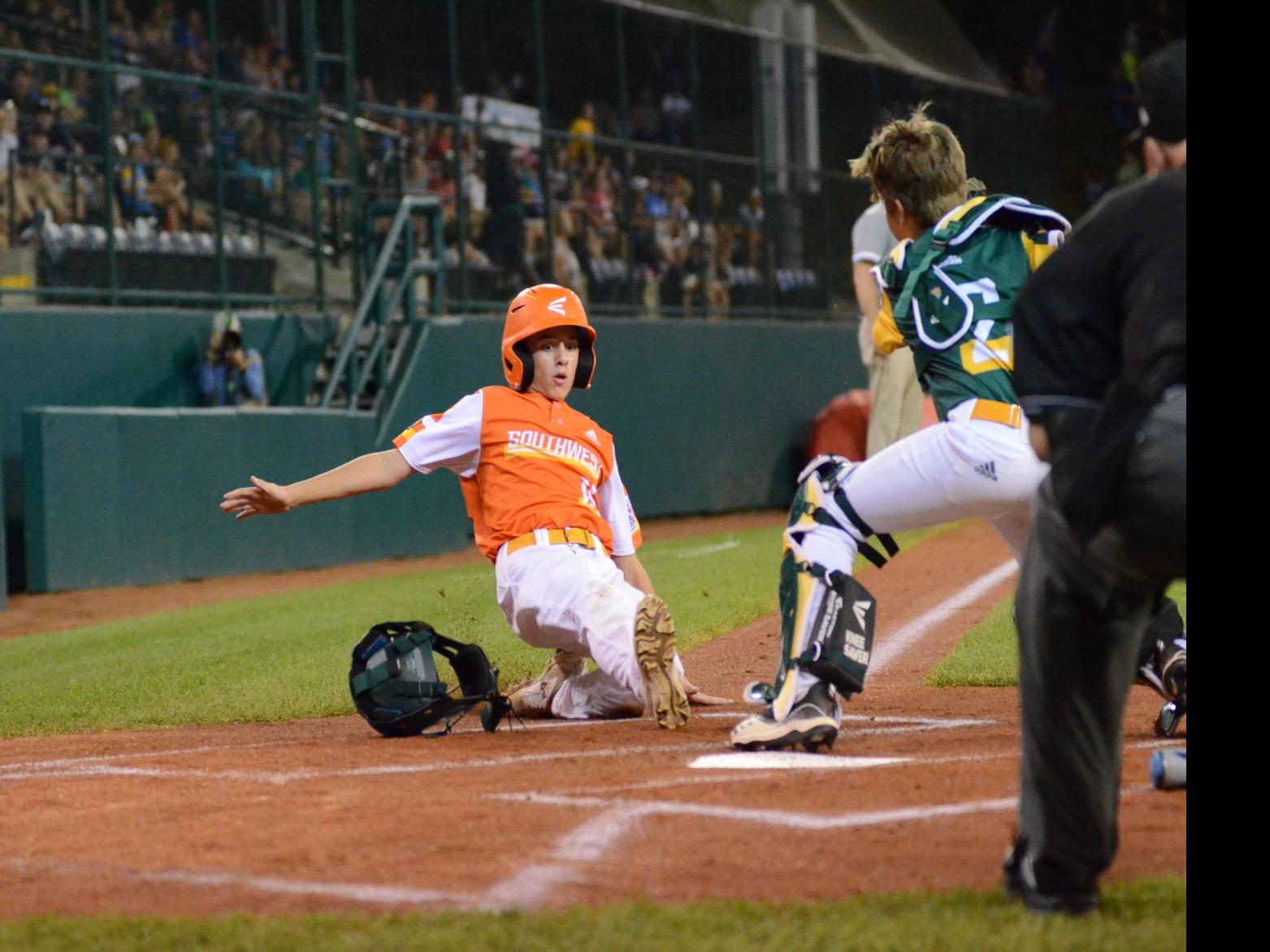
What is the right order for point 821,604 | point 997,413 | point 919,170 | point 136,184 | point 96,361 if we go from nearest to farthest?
point 821,604 < point 997,413 < point 919,170 < point 96,361 < point 136,184

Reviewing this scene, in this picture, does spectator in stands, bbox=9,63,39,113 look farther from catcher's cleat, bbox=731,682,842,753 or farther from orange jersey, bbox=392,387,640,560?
catcher's cleat, bbox=731,682,842,753

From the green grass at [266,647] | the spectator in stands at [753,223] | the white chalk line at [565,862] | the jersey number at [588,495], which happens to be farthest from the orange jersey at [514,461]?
the spectator in stands at [753,223]

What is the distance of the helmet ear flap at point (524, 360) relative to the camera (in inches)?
240

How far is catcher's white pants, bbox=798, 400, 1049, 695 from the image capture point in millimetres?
4676

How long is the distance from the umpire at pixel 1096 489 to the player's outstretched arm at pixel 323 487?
2.71 meters

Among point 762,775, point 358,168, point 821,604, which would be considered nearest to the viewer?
point 762,775

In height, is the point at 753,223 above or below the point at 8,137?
above

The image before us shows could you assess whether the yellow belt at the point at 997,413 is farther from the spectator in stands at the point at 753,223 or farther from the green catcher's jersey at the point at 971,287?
the spectator in stands at the point at 753,223

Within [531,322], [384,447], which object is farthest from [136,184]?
[531,322]

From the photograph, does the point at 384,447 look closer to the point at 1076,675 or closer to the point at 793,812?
the point at 793,812

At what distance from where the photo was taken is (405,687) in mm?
5609

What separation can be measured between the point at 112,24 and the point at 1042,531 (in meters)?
14.8

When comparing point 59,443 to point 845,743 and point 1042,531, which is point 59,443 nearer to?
point 845,743

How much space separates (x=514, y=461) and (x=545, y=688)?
84cm
